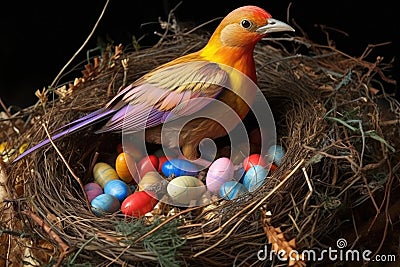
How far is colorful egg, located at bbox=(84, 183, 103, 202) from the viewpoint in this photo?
115cm

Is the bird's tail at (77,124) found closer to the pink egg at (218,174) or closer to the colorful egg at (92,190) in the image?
the colorful egg at (92,190)

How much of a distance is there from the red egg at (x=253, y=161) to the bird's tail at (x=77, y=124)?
9.8 inches

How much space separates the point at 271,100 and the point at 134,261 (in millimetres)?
475

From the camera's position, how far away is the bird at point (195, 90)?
1129 millimetres

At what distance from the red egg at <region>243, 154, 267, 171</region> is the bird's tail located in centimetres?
25

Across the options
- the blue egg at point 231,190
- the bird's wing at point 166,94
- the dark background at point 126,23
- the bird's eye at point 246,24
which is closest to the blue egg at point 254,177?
the blue egg at point 231,190

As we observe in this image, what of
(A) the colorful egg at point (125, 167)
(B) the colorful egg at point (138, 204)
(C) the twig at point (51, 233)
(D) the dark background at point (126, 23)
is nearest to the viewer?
(C) the twig at point (51, 233)

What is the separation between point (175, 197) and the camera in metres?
1.08

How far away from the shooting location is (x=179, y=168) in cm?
115

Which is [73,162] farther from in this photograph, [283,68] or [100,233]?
[283,68]

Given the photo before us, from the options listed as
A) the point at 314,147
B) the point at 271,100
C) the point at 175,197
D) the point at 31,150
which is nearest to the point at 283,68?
the point at 271,100

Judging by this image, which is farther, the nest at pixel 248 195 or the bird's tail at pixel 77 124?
the bird's tail at pixel 77 124

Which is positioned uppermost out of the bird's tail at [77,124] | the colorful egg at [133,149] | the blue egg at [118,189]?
the bird's tail at [77,124]

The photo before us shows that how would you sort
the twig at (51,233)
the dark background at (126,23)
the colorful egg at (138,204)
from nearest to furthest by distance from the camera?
the twig at (51,233), the colorful egg at (138,204), the dark background at (126,23)
